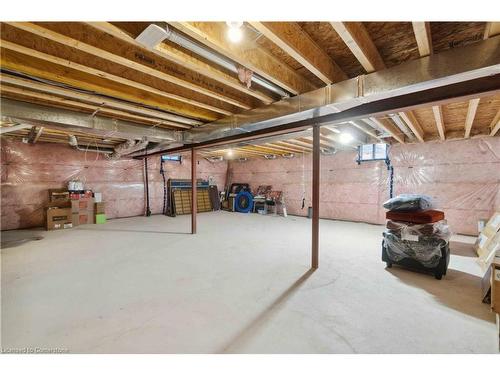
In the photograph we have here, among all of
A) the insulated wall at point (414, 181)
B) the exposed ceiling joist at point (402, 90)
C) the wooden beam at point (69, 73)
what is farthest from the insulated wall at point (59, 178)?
the exposed ceiling joist at point (402, 90)

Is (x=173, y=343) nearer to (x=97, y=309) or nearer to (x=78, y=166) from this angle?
(x=97, y=309)

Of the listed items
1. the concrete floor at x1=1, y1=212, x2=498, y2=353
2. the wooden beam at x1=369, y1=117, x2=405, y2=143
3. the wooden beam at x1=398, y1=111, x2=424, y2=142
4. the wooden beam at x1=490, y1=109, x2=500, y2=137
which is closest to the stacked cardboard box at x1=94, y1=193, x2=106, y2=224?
the concrete floor at x1=1, y1=212, x2=498, y2=353

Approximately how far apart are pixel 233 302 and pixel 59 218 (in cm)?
550

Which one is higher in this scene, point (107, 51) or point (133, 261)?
point (107, 51)

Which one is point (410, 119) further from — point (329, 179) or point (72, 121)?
point (72, 121)

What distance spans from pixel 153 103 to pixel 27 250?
3.33m

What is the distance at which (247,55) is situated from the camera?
1770 mm

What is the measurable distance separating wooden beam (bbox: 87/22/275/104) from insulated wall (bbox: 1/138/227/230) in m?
5.88

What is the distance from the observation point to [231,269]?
9.04ft

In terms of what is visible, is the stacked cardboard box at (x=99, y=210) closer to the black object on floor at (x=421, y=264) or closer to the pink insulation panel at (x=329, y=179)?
the pink insulation panel at (x=329, y=179)

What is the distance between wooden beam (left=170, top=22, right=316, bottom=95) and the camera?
1.47 m

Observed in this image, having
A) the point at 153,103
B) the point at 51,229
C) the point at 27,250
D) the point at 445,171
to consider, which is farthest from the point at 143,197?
the point at 445,171

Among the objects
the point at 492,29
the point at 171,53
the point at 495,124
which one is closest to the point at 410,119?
the point at 495,124

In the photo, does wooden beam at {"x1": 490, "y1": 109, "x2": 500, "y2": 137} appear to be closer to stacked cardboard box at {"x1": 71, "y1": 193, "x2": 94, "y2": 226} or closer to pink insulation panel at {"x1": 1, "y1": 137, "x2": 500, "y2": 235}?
pink insulation panel at {"x1": 1, "y1": 137, "x2": 500, "y2": 235}
